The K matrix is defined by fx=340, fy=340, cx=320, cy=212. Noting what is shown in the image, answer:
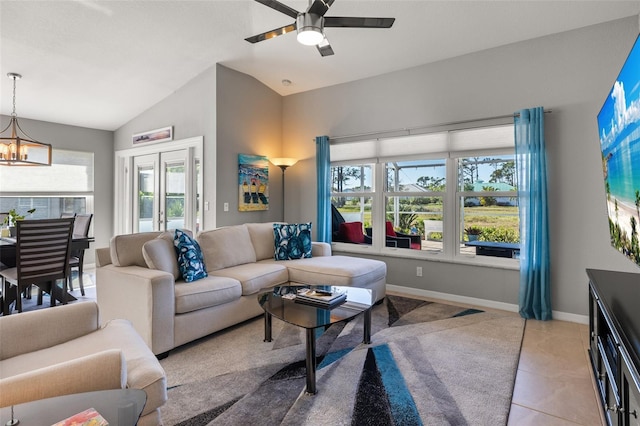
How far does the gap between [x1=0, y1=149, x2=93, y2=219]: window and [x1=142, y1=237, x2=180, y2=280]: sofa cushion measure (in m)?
3.67

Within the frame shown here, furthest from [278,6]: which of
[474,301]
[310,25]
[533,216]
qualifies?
[474,301]

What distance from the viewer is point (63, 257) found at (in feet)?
11.1

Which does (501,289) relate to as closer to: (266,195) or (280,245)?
(280,245)

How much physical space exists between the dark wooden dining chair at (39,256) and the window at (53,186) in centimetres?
213

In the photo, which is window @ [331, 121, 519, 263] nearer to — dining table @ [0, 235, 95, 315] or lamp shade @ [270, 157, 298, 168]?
lamp shade @ [270, 157, 298, 168]

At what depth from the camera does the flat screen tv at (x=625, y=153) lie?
1437 mm

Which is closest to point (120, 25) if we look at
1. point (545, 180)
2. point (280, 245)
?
point (280, 245)

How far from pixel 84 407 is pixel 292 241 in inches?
115

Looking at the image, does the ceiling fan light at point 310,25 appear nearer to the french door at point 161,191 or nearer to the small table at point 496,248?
the small table at point 496,248

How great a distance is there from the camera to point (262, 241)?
400 centimetres

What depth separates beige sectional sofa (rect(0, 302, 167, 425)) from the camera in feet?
3.68

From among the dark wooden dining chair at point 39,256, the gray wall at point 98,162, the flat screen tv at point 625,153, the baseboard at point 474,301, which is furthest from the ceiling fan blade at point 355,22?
the gray wall at point 98,162

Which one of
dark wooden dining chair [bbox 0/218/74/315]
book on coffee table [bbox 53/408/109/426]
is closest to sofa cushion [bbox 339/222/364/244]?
dark wooden dining chair [bbox 0/218/74/315]

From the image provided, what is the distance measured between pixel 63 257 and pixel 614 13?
557 centimetres
